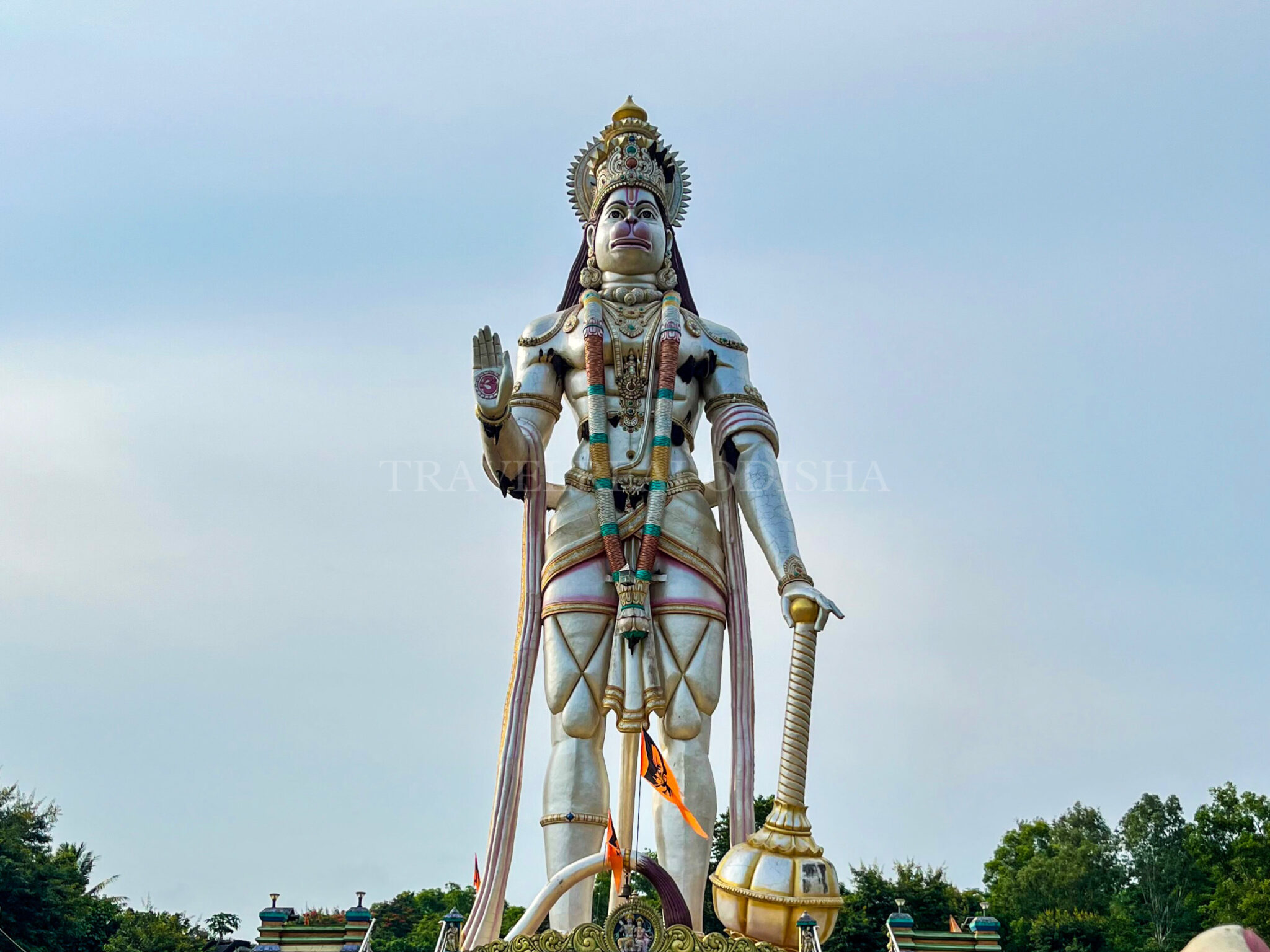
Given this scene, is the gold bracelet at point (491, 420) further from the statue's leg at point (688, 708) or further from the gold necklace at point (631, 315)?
the statue's leg at point (688, 708)

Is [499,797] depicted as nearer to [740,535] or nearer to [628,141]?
[740,535]

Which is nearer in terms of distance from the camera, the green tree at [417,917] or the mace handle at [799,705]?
the mace handle at [799,705]

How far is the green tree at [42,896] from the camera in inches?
728

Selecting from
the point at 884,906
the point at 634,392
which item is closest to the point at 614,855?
the point at 634,392

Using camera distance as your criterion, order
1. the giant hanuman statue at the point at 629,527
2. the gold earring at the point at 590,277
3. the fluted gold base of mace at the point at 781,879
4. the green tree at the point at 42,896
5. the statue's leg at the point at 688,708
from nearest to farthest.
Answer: the fluted gold base of mace at the point at 781,879, the statue's leg at the point at 688,708, the giant hanuman statue at the point at 629,527, the gold earring at the point at 590,277, the green tree at the point at 42,896

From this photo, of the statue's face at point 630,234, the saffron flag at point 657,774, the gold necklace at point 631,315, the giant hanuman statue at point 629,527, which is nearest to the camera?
the saffron flag at point 657,774

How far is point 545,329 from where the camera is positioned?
12070 millimetres

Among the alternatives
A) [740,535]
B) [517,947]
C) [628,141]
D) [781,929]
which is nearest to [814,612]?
[740,535]

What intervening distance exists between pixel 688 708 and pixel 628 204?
3965 millimetres

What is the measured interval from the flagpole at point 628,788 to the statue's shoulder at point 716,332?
3.14 metres

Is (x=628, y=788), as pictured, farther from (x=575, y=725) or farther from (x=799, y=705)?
(x=799, y=705)

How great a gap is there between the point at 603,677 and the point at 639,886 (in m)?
13.0

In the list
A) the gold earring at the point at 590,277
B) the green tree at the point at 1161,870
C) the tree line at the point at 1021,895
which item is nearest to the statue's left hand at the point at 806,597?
the gold earring at the point at 590,277

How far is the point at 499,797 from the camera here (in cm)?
1095
